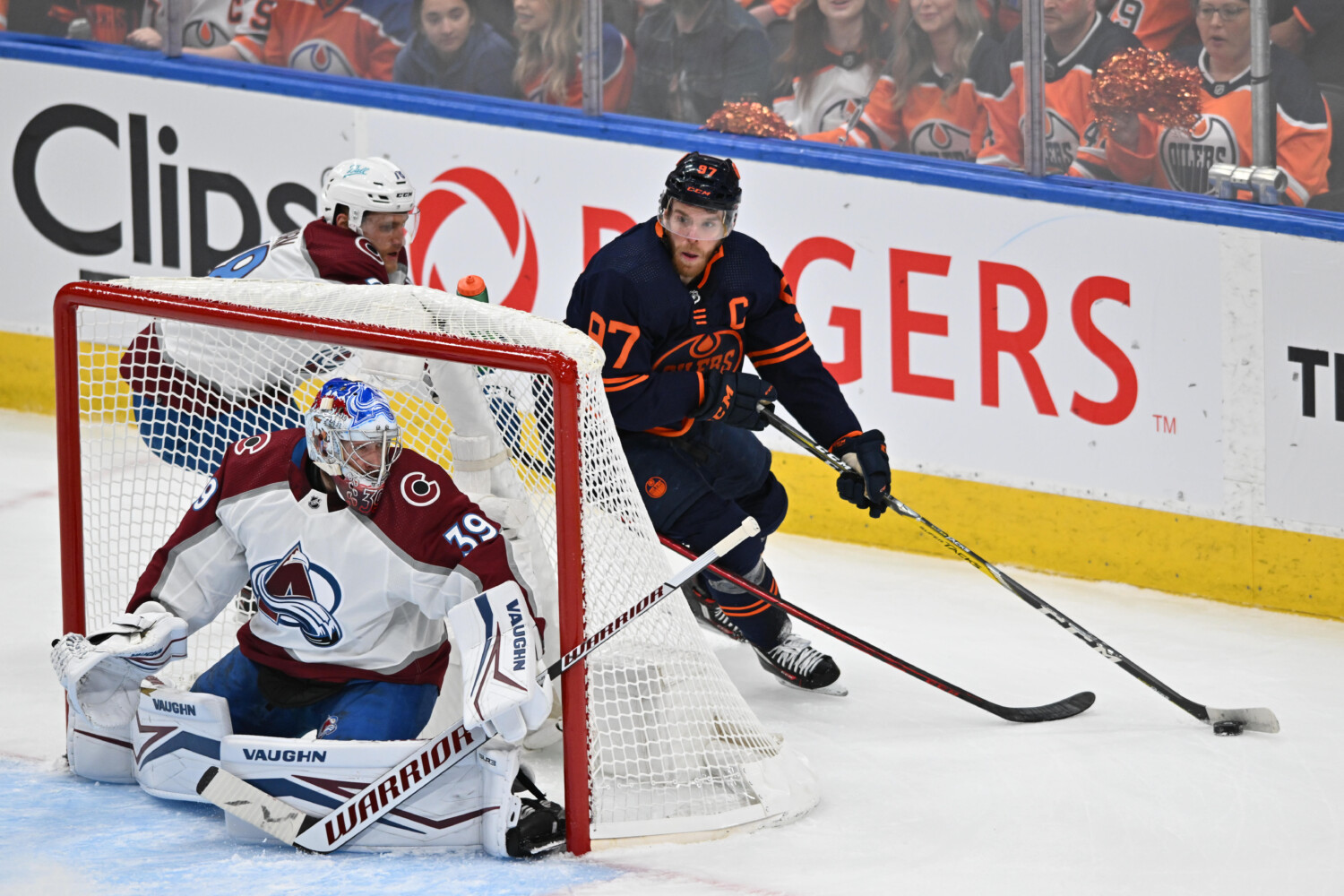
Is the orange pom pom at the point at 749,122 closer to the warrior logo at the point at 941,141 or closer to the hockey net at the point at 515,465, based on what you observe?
the warrior logo at the point at 941,141

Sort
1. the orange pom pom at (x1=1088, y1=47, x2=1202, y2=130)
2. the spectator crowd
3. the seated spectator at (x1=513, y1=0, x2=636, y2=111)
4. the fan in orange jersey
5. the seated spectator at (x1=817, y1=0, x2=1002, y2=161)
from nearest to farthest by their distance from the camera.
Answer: the spectator crowd
the orange pom pom at (x1=1088, y1=47, x2=1202, y2=130)
the seated spectator at (x1=817, y1=0, x2=1002, y2=161)
the seated spectator at (x1=513, y1=0, x2=636, y2=111)
the fan in orange jersey

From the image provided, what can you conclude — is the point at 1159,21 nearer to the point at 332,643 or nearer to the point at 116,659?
the point at 332,643

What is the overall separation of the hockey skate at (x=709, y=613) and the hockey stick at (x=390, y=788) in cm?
110

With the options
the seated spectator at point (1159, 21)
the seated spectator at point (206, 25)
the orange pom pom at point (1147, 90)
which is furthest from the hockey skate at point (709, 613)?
the seated spectator at point (206, 25)

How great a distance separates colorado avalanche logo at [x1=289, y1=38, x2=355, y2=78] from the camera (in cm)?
579

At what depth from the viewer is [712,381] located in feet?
12.6

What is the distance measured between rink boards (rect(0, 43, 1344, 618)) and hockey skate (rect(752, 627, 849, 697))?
961 millimetres

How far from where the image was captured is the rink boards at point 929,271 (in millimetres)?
4559

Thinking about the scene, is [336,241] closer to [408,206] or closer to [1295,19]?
[408,206]

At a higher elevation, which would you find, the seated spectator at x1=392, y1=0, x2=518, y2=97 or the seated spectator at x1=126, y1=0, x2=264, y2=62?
the seated spectator at x1=126, y1=0, x2=264, y2=62

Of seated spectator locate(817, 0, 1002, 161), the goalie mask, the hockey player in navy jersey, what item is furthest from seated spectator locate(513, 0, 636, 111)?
the goalie mask

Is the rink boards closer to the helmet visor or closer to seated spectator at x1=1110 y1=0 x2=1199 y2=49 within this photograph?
seated spectator at x1=1110 y1=0 x2=1199 y2=49

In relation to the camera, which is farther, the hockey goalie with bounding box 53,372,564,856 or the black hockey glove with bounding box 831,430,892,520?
the black hockey glove with bounding box 831,430,892,520

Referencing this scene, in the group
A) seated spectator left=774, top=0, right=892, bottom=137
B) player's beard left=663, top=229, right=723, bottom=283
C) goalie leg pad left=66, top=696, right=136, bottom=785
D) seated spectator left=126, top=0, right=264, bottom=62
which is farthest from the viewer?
seated spectator left=126, top=0, right=264, bottom=62
